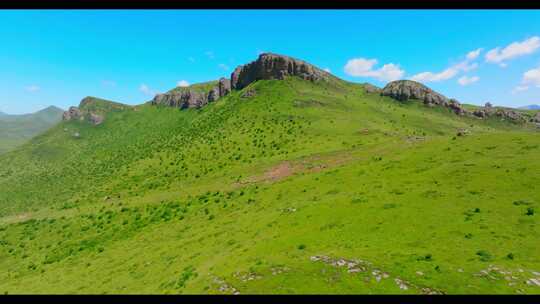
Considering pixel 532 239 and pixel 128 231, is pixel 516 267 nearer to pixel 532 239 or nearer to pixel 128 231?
pixel 532 239

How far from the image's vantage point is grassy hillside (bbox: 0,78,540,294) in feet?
56.5

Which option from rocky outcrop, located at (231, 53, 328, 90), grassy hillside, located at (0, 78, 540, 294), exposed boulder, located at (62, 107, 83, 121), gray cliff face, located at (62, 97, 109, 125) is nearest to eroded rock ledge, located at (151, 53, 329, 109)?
rocky outcrop, located at (231, 53, 328, 90)

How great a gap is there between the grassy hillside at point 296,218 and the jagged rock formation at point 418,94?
37263 mm

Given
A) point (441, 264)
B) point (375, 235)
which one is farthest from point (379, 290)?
point (375, 235)

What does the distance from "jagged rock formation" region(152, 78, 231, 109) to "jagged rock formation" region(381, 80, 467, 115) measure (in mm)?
80759

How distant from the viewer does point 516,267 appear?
1589cm

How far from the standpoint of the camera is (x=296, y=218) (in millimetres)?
28766

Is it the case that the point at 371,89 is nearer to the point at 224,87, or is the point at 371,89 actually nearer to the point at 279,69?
the point at 279,69

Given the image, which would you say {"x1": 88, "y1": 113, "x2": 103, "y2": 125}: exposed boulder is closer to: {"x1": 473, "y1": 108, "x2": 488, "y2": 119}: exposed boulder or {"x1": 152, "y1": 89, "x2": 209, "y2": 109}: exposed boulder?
Result: {"x1": 152, "y1": 89, "x2": 209, "y2": 109}: exposed boulder

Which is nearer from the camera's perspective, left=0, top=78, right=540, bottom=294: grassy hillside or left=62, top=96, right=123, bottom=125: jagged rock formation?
left=0, top=78, right=540, bottom=294: grassy hillside

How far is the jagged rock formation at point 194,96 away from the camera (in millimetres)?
151000

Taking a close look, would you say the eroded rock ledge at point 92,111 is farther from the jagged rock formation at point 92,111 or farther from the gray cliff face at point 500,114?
the gray cliff face at point 500,114

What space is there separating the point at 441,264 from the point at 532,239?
25.4ft

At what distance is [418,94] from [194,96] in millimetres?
116529
